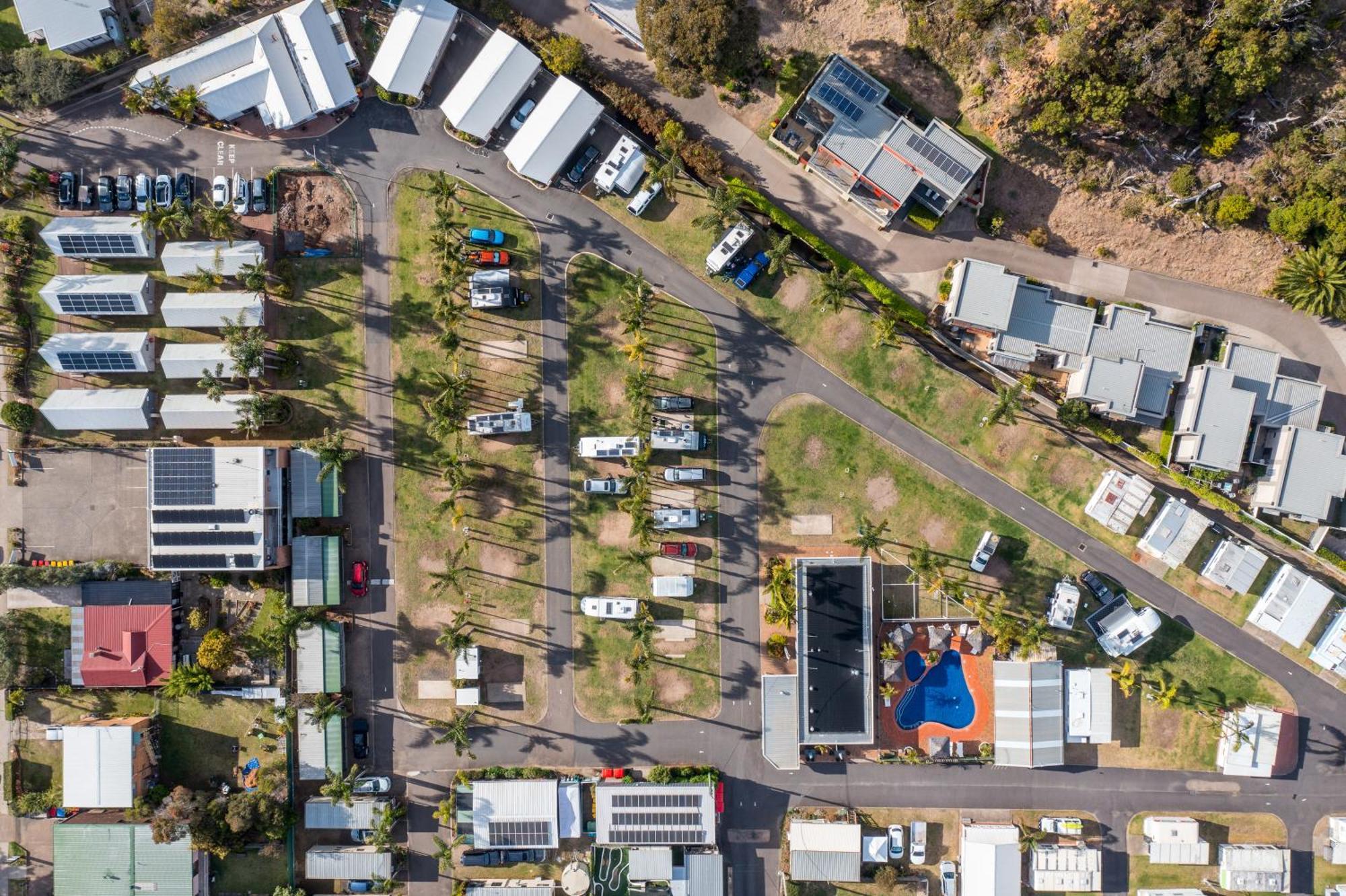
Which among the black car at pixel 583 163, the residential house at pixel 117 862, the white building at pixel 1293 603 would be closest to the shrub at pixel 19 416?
the residential house at pixel 117 862

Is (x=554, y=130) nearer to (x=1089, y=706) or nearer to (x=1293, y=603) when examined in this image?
(x=1089, y=706)

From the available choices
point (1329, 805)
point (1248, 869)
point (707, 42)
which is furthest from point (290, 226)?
point (1329, 805)

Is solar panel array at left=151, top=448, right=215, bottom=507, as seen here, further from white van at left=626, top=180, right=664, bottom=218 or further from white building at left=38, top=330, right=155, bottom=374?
white van at left=626, top=180, right=664, bottom=218

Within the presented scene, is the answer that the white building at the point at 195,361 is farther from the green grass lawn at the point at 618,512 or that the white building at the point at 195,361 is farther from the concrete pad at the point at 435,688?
the concrete pad at the point at 435,688

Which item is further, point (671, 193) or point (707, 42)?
point (671, 193)

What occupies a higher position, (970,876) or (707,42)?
(707,42)

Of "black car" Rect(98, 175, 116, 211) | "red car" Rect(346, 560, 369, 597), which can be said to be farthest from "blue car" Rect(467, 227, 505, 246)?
"black car" Rect(98, 175, 116, 211)

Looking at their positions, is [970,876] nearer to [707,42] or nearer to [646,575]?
[646,575]
